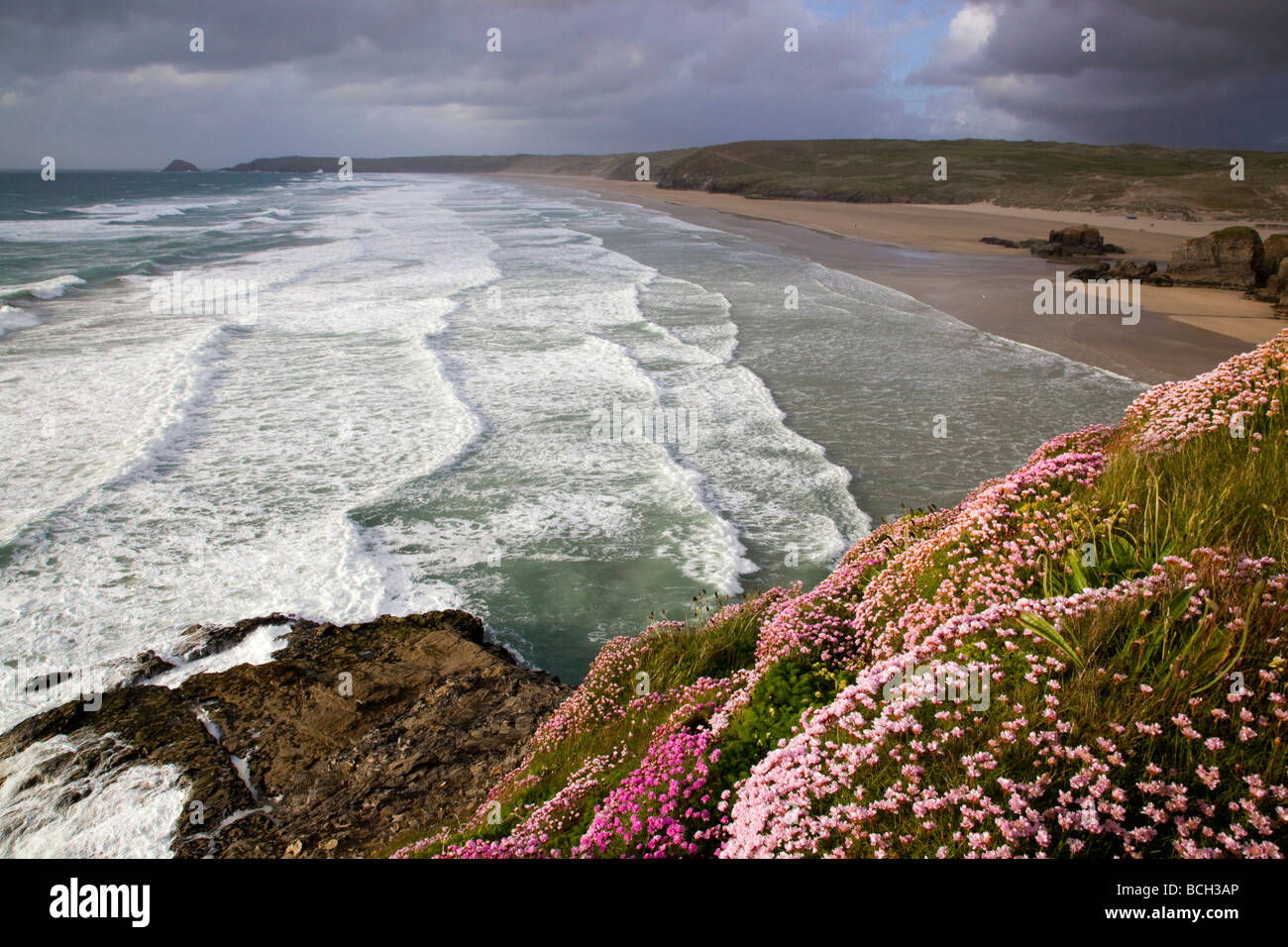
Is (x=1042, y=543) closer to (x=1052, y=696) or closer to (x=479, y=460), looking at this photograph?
(x=1052, y=696)

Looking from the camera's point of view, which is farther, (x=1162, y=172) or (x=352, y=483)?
(x=1162, y=172)

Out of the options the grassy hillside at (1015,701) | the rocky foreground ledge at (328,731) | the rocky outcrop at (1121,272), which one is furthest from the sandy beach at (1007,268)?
the rocky foreground ledge at (328,731)

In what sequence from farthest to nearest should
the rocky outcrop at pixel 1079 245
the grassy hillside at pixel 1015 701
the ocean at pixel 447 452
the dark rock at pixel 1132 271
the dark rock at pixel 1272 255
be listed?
the rocky outcrop at pixel 1079 245 → the dark rock at pixel 1132 271 → the dark rock at pixel 1272 255 → the ocean at pixel 447 452 → the grassy hillside at pixel 1015 701

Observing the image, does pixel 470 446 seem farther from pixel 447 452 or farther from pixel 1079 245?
pixel 1079 245

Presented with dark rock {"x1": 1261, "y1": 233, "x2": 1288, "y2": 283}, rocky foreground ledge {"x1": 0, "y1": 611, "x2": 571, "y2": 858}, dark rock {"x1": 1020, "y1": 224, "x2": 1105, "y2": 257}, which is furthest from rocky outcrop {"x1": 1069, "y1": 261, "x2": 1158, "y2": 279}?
rocky foreground ledge {"x1": 0, "y1": 611, "x2": 571, "y2": 858}

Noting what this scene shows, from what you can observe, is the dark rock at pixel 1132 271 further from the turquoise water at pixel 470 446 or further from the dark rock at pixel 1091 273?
the turquoise water at pixel 470 446
